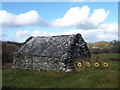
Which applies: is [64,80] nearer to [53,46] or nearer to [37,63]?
[37,63]

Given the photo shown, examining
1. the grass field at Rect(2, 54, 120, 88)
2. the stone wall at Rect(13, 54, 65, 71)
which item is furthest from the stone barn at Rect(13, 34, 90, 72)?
the grass field at Rect(2, 54, 120, 88)

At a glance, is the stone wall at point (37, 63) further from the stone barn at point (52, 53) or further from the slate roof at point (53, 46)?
the slate roof at point (53, 46)

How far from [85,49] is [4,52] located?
24432mm

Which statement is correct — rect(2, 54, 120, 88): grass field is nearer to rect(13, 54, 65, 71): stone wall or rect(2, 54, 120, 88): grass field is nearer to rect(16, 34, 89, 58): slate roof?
rect(13, 54, 65, 71): stone wall

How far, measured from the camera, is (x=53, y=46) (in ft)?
108

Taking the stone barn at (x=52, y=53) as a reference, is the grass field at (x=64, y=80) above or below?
below

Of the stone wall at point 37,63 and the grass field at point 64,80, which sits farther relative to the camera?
the stone wall at point 37,63

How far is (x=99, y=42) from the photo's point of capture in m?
109

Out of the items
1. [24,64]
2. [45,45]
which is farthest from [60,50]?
[24,64]

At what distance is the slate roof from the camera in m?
30.7

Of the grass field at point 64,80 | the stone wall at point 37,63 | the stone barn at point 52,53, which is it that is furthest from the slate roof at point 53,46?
the grass field at point 64,80

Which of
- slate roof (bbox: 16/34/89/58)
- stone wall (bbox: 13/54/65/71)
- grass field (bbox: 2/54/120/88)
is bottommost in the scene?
grass field (bbox: 2/54/120/88)

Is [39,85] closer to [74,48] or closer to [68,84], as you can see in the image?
[68,84]

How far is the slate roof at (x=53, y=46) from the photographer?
30.7 meters
